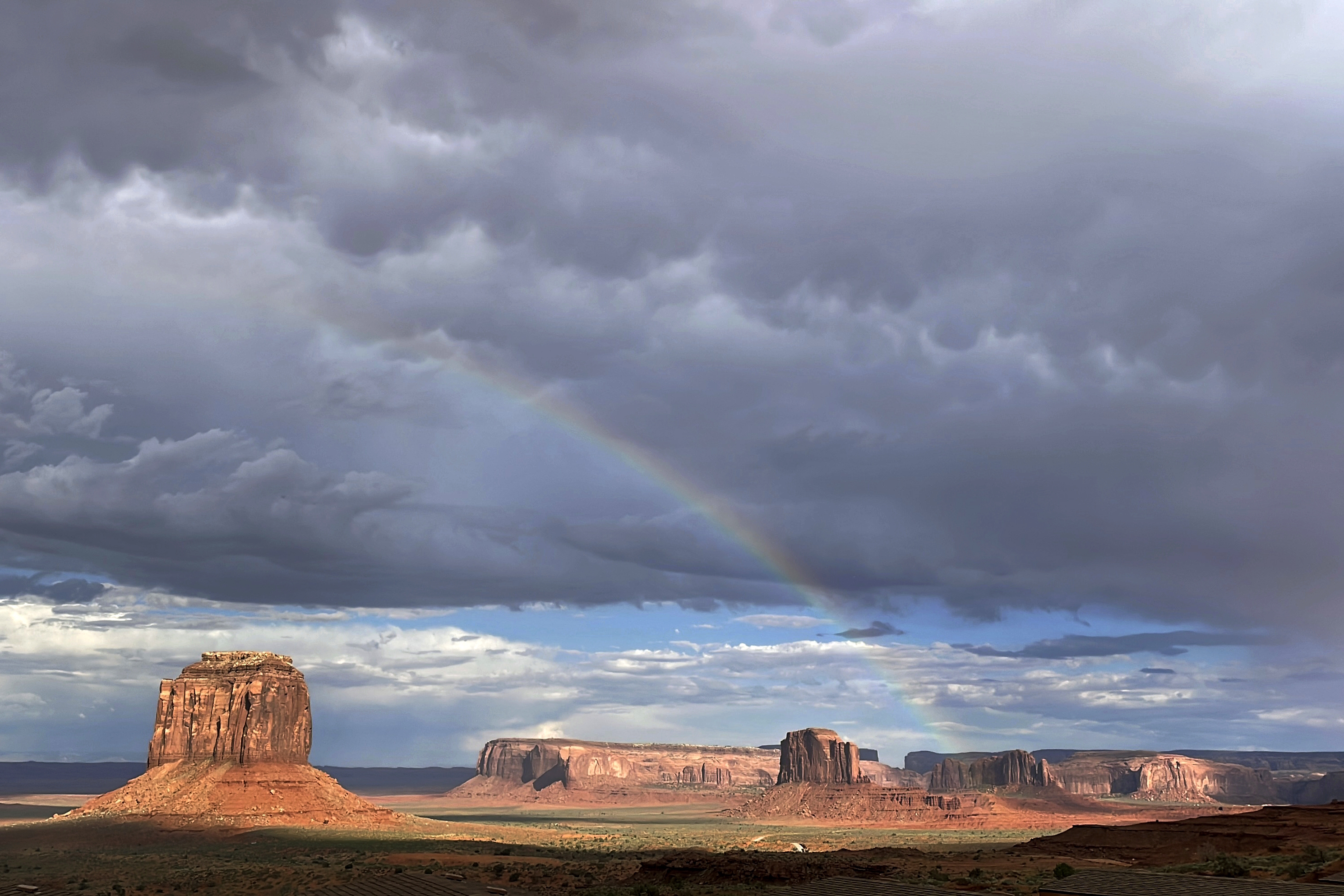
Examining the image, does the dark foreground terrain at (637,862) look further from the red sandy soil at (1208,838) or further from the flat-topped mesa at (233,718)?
the flat-topped mesa at (233,718)

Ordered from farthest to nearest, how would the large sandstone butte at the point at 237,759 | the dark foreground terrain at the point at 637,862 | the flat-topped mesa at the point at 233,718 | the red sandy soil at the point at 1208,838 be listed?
the flat-topped mesa at the point at 233,718, the large sandstone butte at the point at 237,759, the red sandy soil at the point at 1208,838, the dark foreground terrain at the point at 637,862

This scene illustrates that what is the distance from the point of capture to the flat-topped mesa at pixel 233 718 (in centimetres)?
13762

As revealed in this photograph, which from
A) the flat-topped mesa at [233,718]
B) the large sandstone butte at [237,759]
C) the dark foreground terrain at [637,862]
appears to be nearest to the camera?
the dark foreground terrain at [637,862]

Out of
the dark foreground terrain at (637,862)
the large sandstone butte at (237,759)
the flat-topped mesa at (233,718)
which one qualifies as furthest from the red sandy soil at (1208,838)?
the flat-topped mesa at (233,718)

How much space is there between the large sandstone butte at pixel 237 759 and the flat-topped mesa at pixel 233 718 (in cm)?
13

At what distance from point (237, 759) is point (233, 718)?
611cm

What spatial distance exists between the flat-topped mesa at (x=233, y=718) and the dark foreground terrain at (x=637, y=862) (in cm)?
3089

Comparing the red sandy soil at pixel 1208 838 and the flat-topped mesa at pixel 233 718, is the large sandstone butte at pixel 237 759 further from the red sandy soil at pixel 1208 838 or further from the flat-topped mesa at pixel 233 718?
the red sandy soil at pixel 1208 838

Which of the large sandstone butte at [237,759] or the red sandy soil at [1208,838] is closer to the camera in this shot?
the red sandy soil at [1208,838]

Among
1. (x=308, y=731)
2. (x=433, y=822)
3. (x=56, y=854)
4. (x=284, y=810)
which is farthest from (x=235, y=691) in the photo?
(x=56, y=854)

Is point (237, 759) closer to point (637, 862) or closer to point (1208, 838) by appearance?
point (637, 862)

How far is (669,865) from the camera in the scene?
63.0 m

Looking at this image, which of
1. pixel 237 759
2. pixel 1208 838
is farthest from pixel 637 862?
pixel 237 759

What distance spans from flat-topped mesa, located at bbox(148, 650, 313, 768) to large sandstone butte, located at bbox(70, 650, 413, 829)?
0.43 ft
